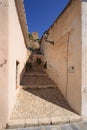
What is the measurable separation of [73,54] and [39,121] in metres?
3.03

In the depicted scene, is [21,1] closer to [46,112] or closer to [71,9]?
[71,9]

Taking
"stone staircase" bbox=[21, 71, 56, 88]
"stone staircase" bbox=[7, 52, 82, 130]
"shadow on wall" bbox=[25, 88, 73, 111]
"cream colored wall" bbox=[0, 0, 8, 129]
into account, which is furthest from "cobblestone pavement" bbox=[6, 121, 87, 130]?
"stone staircase" bbox=[21, 71, 56, 88]

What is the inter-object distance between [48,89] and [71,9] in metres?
4.25

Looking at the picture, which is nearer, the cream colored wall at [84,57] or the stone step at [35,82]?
the cream colored wall at [84,57]

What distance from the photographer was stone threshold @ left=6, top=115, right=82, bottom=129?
4.45 m

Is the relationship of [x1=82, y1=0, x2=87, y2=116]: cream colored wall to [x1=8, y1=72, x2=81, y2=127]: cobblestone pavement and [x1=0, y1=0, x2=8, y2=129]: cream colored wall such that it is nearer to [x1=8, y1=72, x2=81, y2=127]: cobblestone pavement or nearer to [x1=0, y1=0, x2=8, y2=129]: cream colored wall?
[x1=8, y1=72, x2=81, y2=127]: cobblestone pavement

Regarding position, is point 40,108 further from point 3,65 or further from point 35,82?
point 35,82

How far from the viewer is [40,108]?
569cm

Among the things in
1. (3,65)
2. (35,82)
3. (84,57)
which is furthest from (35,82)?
(3,65)

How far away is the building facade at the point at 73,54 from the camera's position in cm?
521

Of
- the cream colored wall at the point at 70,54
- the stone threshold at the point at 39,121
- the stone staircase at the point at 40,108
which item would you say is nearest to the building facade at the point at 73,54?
the cream colored wall at the point at 70,54

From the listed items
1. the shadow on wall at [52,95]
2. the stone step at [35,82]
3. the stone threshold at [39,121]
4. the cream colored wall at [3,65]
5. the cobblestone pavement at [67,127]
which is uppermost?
the cream colored wall at [3,65]

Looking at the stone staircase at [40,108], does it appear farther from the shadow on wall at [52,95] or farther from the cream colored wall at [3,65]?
the cream colored wall at [3,65]

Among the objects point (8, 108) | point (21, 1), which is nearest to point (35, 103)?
point (8, 108)
